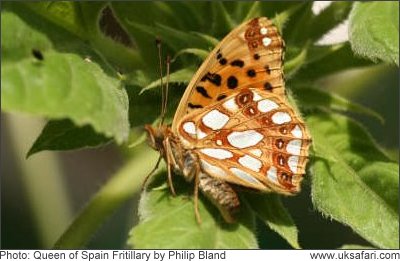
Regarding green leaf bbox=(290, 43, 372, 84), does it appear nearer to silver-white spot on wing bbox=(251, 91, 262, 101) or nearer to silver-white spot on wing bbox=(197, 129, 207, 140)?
silver-white spot on wing bbox=(251, 91, 262, 101)

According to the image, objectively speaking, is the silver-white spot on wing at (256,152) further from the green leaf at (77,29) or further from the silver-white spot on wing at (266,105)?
the green leaf at (77,29)

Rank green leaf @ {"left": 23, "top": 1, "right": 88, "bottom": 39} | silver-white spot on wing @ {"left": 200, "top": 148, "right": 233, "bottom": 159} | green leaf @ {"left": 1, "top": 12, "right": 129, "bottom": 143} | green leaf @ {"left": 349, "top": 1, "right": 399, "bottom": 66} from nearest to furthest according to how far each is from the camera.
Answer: green leaf @ {"left": 1, "top": 12, "right": 129, "bottom": 143}, green leaf @ {"left": 349, "top": 1, "right": 399, "bottom": 66}, silver-white spot on wing @ {"left": 200, "top": 148, "right": 233, "bottom": 159}, green leaf @ {"left": 23, "top": 1, "right": 88, "bottom": 39}

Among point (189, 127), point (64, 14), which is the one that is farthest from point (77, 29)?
point (189, 127)

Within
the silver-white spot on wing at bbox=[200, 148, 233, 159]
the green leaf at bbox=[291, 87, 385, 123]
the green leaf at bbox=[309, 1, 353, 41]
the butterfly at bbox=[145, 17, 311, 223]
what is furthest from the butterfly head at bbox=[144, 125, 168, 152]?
the green leaf at bbox=[309, 1, 353, 41]

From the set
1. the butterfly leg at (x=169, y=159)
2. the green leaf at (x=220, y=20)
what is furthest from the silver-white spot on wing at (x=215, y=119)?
the green leaf at (x=220, y=20)

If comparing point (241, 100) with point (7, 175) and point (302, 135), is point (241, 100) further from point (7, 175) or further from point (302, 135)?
point (7, 175)
